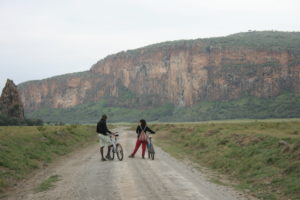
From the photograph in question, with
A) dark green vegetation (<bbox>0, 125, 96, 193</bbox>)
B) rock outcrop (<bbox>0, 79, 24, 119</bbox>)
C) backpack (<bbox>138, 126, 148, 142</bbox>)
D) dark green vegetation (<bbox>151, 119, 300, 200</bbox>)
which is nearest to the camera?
dark green vegetation (<bbox>151, 119, 300, 200</bbox>)

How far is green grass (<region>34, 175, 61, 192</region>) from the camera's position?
1418 centimetres

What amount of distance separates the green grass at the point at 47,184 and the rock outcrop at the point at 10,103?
211 ft

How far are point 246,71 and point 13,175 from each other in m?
178

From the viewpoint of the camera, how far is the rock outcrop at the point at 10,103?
77688 millimetres

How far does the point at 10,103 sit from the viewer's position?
7862 cm

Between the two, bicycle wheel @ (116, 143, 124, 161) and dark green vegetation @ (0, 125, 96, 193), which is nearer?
dark green vegetation @ (0, 125, 96, 193)

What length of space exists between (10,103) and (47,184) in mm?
68268

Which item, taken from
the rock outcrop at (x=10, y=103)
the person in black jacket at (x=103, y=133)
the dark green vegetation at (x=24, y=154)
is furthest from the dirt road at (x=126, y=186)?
the rock outcrop at (x=10, y=103)

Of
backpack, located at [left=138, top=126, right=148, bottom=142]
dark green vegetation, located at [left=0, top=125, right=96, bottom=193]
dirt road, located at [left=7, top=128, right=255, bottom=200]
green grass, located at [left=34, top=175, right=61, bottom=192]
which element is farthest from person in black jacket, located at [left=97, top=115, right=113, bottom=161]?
green grass, located at [left=34, top=175, right=61, bottom=192]

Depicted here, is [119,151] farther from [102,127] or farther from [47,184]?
[47,184]

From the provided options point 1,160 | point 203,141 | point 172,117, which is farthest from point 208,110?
point 1,160

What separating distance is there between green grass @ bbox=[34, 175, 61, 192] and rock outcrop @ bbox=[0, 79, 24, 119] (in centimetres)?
6432

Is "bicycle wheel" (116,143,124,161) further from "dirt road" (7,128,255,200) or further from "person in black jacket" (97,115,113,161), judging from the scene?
"dirt road" (7,128,255,200)

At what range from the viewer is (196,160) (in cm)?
2447
